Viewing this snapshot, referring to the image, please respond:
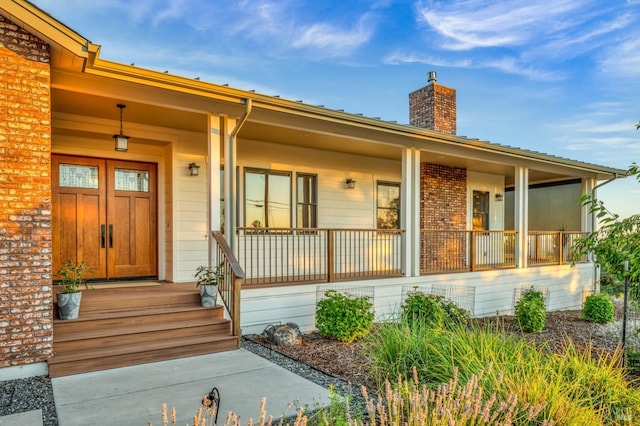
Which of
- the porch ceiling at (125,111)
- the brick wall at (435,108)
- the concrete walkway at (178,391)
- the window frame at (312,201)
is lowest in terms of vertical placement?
the concrete walkway at (178,391)

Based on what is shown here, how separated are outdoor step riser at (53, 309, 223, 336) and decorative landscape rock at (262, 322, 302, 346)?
797 millimetres

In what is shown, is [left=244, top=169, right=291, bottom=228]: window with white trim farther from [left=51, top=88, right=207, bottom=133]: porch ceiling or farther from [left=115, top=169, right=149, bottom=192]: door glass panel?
[left=115, top=169, right=149, bottom=192]: door glass panel

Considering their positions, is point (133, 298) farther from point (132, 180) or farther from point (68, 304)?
point (132, 180)

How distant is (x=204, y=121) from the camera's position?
7090 millimetres

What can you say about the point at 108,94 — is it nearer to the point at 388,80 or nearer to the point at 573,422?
the point at 573,422

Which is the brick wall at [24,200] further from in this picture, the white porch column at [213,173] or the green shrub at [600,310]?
the green shrub at [600,310]

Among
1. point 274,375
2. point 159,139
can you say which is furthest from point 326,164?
point 274,375

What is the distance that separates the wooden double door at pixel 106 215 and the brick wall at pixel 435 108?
25.7 ft

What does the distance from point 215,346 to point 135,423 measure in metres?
2.12

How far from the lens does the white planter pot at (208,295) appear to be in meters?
5.93

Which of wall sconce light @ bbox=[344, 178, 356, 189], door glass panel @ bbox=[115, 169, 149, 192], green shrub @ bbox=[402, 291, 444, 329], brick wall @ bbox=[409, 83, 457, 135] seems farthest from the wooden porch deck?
brick wall @ bbox=[409, 83, 457, 135]

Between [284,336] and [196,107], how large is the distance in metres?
3.58

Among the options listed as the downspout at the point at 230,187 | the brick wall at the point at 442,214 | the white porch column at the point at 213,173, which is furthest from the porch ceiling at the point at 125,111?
the brick wall at the point at 442,214

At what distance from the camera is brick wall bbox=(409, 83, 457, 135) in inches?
474
